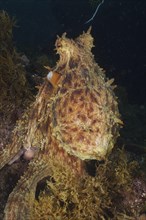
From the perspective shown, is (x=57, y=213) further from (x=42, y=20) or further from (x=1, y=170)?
(x=42, y=20)

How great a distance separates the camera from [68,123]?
355 cm

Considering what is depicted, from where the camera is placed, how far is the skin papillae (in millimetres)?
3561

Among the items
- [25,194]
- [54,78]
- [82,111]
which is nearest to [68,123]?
[82,111]

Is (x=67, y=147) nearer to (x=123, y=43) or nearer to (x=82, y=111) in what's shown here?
(x=82, y=111)

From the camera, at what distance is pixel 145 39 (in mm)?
14188

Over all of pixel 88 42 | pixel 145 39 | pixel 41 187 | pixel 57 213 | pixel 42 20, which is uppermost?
pixel 42 20

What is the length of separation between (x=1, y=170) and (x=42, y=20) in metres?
29.3

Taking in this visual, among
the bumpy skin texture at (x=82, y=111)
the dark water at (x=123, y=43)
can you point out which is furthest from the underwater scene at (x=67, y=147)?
the dark water at (x=123, y=43)

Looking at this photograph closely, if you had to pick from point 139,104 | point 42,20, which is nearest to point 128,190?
point 139,104

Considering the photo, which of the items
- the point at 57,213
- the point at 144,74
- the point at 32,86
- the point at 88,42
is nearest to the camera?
the point at 57,213

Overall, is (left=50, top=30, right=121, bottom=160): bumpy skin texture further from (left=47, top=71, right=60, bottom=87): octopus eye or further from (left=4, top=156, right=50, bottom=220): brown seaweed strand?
(left=4, top=156, right=50, bottom=220): brown seaweed strand

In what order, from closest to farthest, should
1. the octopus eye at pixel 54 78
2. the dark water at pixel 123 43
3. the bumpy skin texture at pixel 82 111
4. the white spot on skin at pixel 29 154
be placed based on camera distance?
1. the bumpy skin texture at pixel 82 111
2. the octopus eye at pixel 54 78
3. the white spot on skin at pixel 29 154
4. the dark water at pixel 123 43

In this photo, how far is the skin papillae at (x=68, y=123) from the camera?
3561 millimetres

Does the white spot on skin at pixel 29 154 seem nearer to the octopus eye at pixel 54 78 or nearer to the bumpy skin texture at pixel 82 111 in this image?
the bumpy skin texture at pixel 82 111
